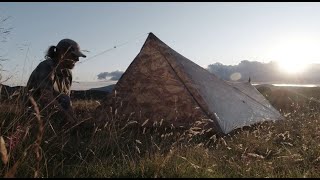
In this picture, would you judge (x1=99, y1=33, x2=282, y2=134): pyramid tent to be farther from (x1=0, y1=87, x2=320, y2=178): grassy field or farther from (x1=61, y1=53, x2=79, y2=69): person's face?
(x1=61, y1=53, x2=79, y2=69): person's face

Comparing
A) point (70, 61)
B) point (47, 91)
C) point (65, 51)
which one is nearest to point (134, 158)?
point (47, 91)

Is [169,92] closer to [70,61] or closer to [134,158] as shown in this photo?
[70,61]

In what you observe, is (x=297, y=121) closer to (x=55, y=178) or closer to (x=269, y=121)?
(x=269, y=121)

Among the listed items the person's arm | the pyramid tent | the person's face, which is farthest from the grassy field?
the person's face

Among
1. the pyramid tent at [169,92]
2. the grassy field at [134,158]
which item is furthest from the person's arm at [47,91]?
the pyramid tent at [169,92]

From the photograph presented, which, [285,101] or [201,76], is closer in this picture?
[201,76]

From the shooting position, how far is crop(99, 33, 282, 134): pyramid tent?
569cm

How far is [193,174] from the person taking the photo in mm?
3131

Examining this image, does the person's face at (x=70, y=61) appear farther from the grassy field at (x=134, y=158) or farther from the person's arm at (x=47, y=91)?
the grassy field at (x=134, y=158)

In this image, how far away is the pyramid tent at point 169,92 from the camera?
5.69 m

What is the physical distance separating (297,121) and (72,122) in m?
4.20

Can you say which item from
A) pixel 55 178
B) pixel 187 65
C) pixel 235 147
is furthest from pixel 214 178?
pixel 187 65

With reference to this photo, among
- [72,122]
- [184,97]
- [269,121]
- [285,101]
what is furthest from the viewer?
[285,101]

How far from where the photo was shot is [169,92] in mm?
5844
